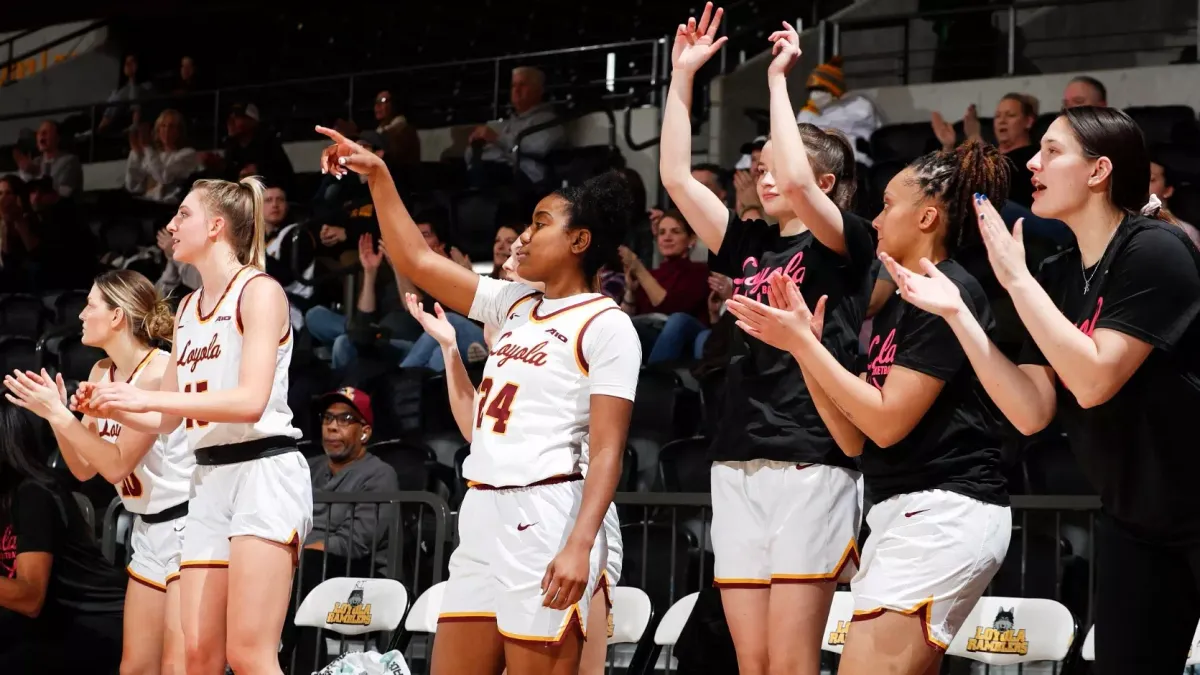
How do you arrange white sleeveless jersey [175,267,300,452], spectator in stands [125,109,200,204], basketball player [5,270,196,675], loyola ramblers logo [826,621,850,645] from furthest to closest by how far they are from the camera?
spectator in stands [125,109,200,204]
loyola ramblers logo [826,621,850,645]
basketball player [5,270,196,675]
white sleeveless jersey [175,267,300,452]

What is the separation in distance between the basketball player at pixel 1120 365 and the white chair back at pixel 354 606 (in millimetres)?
2963

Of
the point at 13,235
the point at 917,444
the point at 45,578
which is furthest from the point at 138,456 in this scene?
the point at 13,235

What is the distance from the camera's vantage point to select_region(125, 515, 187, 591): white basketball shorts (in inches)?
182

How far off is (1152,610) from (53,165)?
Result: 1246 centimetres

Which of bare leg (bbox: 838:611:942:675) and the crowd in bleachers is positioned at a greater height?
the crowd in bleachers

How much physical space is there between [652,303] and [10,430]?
12.5 feet

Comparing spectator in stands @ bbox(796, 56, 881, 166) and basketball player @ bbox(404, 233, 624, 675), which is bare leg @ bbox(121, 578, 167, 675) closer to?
basketball player @ bbox(404, 233, 624, 675)

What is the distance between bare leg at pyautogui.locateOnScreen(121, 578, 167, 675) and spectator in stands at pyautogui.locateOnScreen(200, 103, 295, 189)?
A: 6.91 metres

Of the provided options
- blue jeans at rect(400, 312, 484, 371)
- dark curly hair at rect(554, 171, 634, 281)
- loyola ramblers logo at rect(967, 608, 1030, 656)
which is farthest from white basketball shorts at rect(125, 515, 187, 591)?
blue jeans at rect(400, 312, 484, 371)

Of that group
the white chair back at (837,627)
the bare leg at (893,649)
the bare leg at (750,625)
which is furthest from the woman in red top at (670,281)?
the bare leg at (893,649)

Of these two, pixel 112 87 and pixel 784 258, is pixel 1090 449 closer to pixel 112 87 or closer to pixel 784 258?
pixel 784 258

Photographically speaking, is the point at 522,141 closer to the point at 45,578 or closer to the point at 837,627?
the point at 45,578

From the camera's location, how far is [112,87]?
52.0 feet

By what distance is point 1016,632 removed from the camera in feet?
14.7
